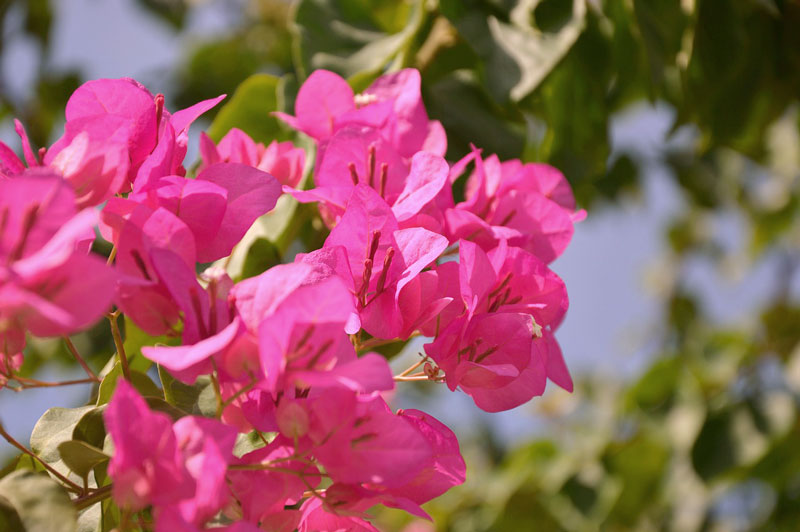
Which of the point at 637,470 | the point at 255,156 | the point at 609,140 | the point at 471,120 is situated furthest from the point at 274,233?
the point at 637,470

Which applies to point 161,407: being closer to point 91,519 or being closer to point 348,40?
point 91,519

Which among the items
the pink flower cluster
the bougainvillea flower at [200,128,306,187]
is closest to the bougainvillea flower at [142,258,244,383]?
the pink flower cluster

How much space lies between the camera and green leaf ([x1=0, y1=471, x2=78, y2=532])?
222mm

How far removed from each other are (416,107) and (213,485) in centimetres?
24

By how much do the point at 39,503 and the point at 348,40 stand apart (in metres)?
0.40

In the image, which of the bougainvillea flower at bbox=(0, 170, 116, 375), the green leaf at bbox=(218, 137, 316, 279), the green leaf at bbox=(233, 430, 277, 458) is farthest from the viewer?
the green leaf at bbox=(218, 137, 316, 279)

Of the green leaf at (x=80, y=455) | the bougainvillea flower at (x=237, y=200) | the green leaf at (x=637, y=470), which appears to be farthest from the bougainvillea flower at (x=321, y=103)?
the green leaf at (x=637, y=470)

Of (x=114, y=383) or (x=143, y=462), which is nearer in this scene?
(x=143, y=462)

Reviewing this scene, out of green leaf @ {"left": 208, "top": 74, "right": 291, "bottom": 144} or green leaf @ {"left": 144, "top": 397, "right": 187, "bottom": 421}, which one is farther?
green leaf @ {"left": 208, "top": 74, "right": 291, "bottom": 144}

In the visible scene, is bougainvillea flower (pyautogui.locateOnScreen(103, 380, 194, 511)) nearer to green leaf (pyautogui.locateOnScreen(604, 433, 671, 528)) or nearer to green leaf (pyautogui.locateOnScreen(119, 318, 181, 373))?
green leaf (pyautogui.locateOnScreen(119, 318, 181, 373))

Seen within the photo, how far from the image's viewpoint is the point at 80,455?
0.84 ft

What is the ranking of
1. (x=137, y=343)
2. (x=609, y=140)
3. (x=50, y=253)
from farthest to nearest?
(x=609, y=140) → (x=137, y=343) → (x=50, y=253)

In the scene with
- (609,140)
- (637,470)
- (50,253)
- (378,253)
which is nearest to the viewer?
(50,253)

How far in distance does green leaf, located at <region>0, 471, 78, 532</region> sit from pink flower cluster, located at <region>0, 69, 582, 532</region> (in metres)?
0.02
